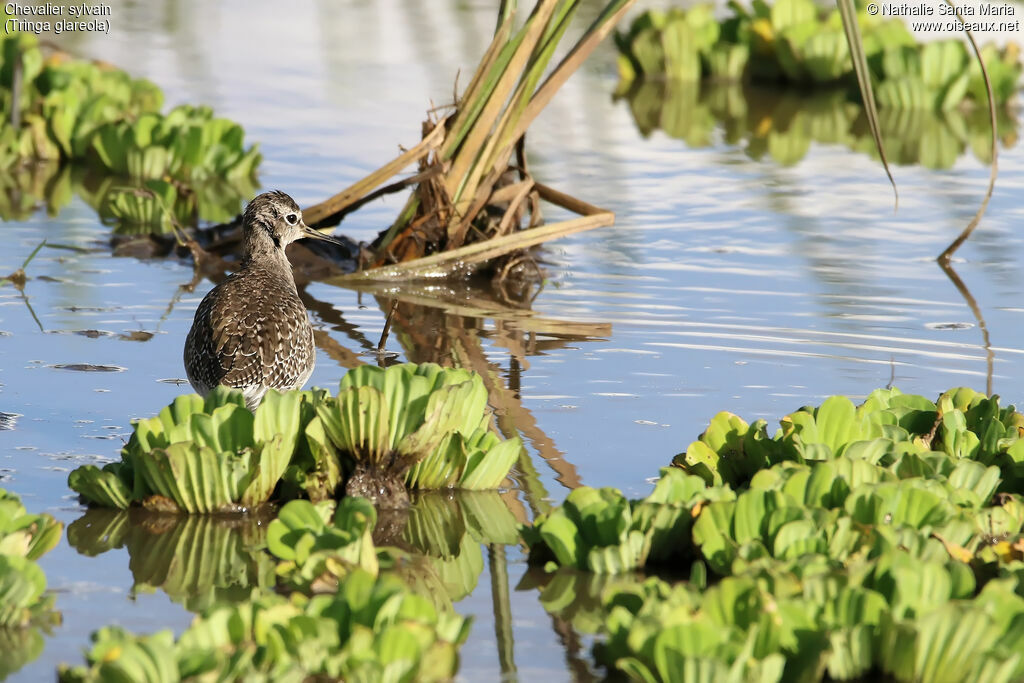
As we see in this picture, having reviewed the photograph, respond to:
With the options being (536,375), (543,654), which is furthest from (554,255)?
(543,654)

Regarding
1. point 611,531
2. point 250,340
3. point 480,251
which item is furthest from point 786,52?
point 611,531

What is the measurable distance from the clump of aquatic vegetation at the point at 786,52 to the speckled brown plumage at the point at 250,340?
32.1ft

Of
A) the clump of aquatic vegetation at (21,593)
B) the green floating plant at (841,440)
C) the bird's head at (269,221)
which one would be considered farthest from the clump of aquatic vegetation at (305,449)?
the bird's head at (269,221)

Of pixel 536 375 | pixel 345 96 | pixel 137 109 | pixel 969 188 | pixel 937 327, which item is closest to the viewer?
pixel 536 375

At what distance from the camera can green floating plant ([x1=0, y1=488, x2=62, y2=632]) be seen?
450 centimetres

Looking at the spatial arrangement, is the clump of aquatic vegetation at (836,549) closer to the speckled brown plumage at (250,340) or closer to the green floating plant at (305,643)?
the green floating plant at (305,643)

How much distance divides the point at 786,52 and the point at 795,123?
1.81 m

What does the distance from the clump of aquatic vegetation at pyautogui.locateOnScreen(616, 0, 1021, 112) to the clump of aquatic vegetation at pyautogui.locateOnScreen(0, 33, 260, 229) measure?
18.7ft

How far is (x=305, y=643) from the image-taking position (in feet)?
13.5

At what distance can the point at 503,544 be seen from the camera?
17.8 ft

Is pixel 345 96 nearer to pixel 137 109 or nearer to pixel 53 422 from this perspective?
pixel 137 109

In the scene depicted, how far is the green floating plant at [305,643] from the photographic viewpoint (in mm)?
3963

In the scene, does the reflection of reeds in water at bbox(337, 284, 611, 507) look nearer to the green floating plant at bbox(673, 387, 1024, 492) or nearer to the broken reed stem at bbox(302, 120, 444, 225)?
the broken reed stem at bbox(302, 120, 444, 225)

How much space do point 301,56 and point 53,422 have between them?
418 inches
